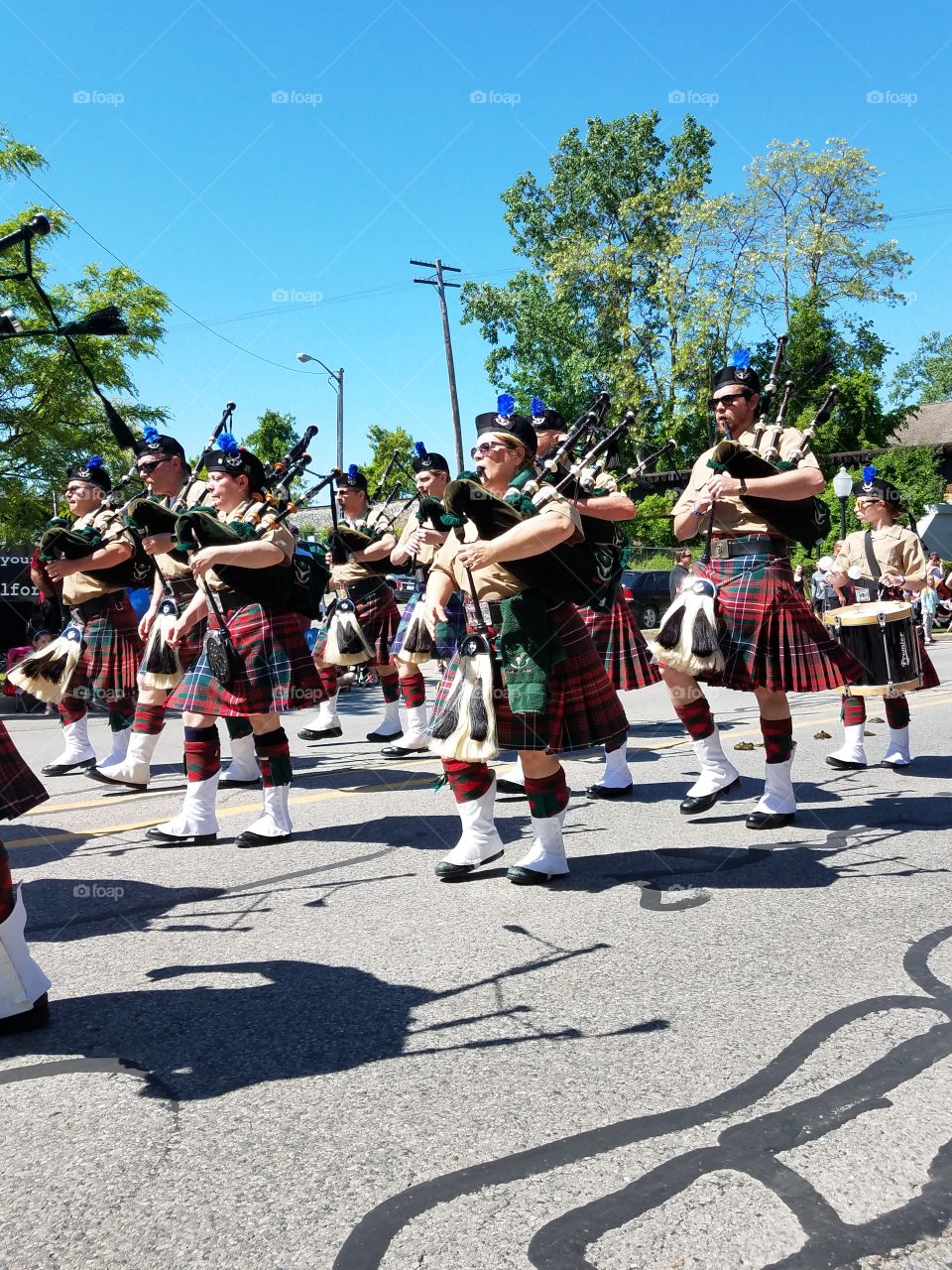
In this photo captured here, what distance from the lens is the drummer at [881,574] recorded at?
659 cm

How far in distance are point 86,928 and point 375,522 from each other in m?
5.81

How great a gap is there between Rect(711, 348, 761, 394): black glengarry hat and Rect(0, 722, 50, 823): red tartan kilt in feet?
11.8

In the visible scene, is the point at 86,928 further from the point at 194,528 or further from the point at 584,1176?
the point at 584,1176

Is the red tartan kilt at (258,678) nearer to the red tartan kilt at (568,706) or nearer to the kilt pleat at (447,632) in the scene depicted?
the red tartan kilt at (568,706)

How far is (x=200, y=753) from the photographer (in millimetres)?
5000

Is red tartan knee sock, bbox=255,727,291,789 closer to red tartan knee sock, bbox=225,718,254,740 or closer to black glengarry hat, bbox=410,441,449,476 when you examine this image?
red tartan knee sock, bbox=225,718,254,740

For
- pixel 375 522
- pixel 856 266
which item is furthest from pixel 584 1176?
pixel 856 266

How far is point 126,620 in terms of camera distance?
7.07m

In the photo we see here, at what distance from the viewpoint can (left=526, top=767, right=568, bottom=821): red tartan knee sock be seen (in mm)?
4156

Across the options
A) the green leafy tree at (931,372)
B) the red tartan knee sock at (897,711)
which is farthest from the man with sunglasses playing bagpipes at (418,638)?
the green leafy tree at (931,372)

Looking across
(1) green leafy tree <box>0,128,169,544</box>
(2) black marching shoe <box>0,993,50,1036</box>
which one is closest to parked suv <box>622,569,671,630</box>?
(1) green leafy tree <box>0,128,169,544</box>

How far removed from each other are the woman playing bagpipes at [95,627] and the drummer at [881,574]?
4.57 metres

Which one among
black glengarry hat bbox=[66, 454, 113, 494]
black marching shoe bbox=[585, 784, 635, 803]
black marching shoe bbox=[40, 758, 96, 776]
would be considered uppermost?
black glengarry hat bbox=[66, 454, 113, 494]

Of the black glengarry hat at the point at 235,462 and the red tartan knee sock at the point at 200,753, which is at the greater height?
the black glengarry hat at the point at 235,462
